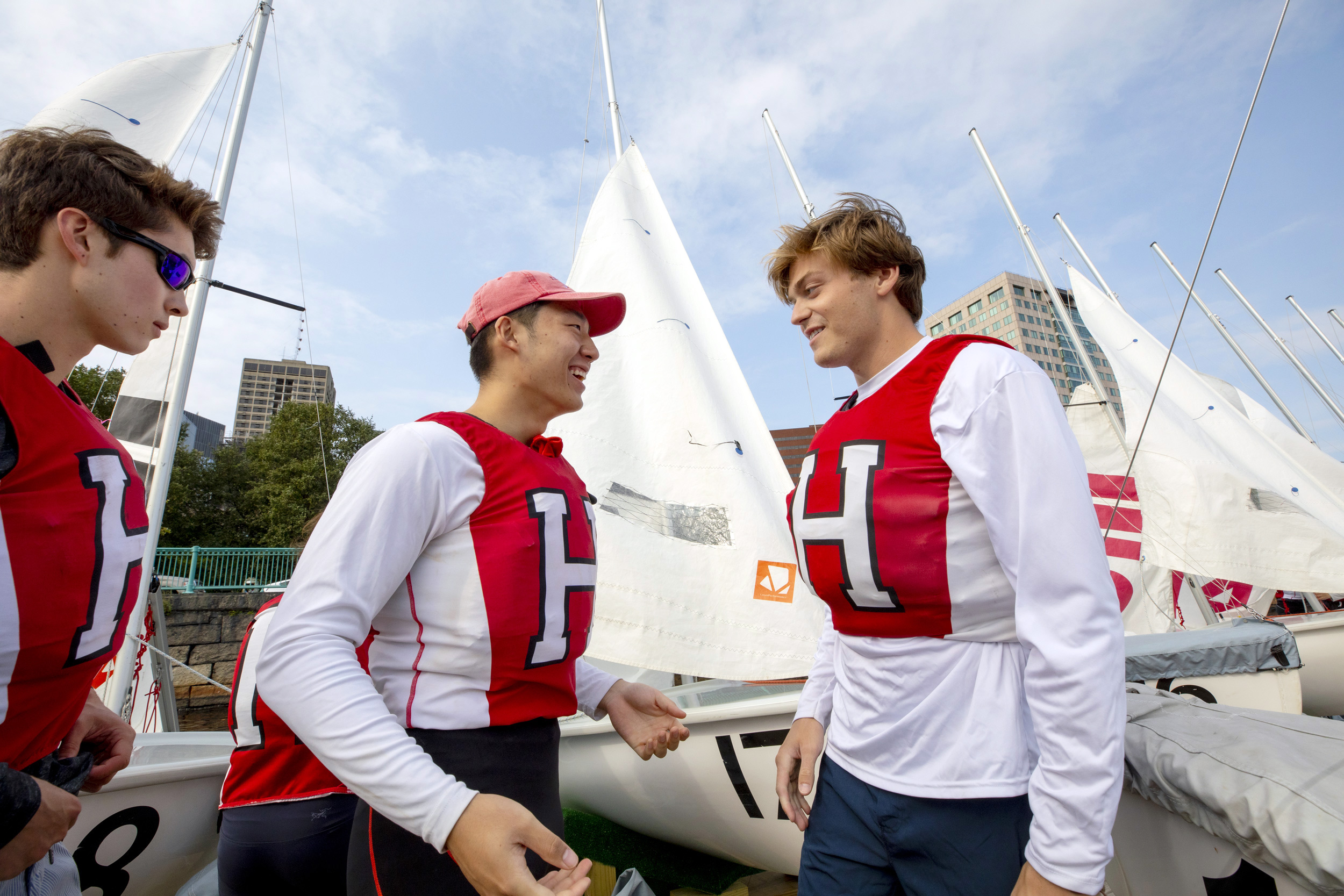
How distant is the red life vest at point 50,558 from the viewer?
0.91 m

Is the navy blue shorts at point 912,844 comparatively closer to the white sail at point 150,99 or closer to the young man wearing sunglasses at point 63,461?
the young man wearing sunglasses at point 63,461

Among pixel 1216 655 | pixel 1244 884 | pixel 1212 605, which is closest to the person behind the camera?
pixel 1244 884

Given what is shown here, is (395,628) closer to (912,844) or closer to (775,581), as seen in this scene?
→ (912,844)

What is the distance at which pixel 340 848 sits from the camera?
2.05 m

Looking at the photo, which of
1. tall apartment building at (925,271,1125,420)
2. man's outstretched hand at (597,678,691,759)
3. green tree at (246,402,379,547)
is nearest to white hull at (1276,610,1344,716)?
man's outstretched hand at (597,678,691,759)

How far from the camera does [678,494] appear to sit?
3.84 meters

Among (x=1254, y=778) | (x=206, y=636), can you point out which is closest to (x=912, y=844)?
(x=1254, y=778)

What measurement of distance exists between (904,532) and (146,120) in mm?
7380

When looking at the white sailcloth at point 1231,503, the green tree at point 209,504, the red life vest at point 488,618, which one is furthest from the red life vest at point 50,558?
the green tree at point 209,504

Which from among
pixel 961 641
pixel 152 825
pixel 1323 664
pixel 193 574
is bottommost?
pixel 1323 664

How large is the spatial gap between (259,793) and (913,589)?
212 cm

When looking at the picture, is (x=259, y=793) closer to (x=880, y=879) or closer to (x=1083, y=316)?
(x=880, y=879)

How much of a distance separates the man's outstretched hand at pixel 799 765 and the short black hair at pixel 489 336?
1101mm

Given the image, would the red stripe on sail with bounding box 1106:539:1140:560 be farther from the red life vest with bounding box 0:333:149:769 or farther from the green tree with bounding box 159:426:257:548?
the green tree with bounding box 159:426:257:548
